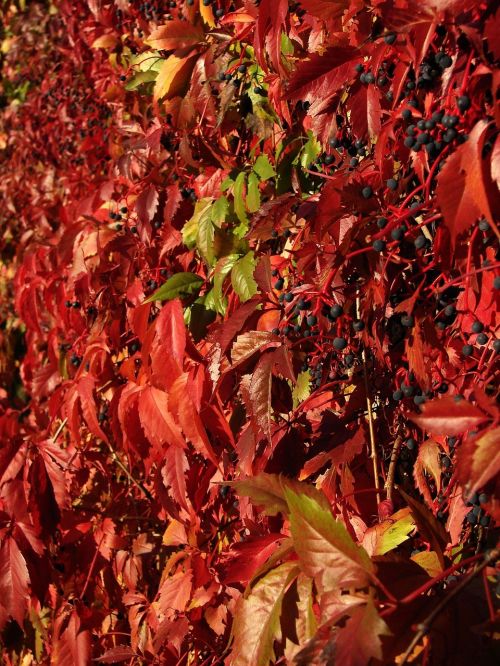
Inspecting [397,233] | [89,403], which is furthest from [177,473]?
[397,233]

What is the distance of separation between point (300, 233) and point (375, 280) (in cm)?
38

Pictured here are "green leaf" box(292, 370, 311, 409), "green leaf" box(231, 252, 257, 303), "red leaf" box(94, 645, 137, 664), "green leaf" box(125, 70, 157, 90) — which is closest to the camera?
"green leaf" box(292, 370, 311, 409)

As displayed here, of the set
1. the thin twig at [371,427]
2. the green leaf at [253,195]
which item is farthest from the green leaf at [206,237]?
the thin twig at [371,427]

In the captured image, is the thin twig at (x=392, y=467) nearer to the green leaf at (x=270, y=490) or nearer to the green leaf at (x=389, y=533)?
the green leaf at (x=389, y=533)

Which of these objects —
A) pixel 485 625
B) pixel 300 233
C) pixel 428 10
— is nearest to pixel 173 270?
pixel 300 233

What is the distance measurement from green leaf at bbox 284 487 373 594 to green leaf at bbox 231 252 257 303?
0.75m

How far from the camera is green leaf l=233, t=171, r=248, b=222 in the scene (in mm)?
1876

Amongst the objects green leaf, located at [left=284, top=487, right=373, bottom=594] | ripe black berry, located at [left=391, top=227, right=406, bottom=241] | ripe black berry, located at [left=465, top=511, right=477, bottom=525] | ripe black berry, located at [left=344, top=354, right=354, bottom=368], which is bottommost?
ripe black berry, located at [left=465, top=511, right=477, bottom=525]

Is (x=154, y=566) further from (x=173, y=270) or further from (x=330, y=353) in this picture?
(x=330, y=353)

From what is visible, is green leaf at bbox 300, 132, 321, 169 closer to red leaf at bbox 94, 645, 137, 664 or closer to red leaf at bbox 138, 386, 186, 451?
red leaf at bbox 138, 386, 186, 451

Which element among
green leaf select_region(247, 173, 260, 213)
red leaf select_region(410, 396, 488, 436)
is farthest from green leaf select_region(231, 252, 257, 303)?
red leaf select_region(410, 396, 488, 436)

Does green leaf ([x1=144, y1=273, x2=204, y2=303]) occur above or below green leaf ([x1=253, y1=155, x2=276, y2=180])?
below

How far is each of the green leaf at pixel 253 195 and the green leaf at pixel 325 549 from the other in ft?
3.21

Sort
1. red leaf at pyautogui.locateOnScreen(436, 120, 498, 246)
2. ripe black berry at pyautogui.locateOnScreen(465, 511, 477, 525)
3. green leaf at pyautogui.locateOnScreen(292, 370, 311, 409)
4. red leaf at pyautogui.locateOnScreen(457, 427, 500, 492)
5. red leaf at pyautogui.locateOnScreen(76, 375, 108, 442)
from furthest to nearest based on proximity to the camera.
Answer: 1. red leaf at pyautogui.locateOnScreen(76, 375, 108, 442)
2. green leaf at pyautogui.locateOnScreen(292, 370, 311, 409)
3. ripe black berry at pyautogui.locateOnScreen(465, 511, 477, 525)
4. red leaf at pyautogui.locateOnScreen(436, 120, 498, 246)
5. red leaf at pyautogui.locateOnScreen(457, 427, 500, 492)
